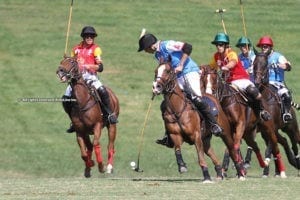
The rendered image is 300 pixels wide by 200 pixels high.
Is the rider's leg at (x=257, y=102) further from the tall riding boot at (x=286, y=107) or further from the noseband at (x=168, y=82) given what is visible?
the noseband at (x=168, y=82)

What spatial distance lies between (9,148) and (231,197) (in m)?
15.4

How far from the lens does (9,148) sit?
31.5 m

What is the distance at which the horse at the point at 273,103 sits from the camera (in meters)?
23.2

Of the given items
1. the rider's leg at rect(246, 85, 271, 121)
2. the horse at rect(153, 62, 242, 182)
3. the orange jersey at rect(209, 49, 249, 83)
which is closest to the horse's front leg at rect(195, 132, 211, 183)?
the horse at rect(153, 62, 242, 182)

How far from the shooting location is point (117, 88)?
36.8 metres

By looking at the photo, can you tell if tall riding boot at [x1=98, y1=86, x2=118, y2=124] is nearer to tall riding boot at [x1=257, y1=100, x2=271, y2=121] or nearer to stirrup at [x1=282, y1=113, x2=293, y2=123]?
tall riding boot at [x1=257, y1=100, x2=271, y2=121]

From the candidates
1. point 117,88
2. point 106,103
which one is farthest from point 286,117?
point 117,88

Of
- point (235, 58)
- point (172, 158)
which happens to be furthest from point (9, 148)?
point (235, 58)

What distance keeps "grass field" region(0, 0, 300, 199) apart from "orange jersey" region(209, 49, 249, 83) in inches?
75.0

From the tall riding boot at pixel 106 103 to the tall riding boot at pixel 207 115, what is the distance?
324 centimetres

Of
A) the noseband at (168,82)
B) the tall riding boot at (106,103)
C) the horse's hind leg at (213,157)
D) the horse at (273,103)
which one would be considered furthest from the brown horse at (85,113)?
the noseband at (168,82)

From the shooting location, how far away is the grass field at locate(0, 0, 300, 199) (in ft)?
61.1

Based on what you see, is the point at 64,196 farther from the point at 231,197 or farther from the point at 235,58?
the point at 235,58

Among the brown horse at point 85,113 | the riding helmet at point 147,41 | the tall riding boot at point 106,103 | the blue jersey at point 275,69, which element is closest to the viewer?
the riding helmet at point 147,41
